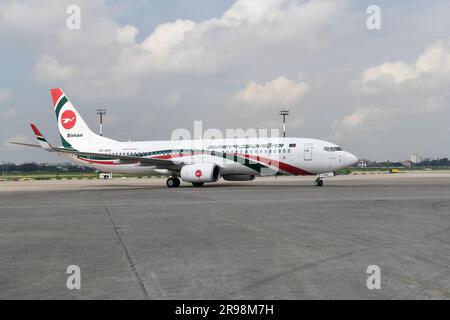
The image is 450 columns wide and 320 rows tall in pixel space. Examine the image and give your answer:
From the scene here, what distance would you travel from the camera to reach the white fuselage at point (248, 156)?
3122 cm

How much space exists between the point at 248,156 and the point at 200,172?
3.80 metres

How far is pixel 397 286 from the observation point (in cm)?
571

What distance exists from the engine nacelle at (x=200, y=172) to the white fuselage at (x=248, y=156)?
1367mm

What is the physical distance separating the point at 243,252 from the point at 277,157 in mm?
24344

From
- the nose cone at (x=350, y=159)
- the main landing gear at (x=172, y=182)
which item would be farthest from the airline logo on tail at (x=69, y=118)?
the nose cone at (x=350, y=159)

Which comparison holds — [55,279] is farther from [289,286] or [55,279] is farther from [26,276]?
[289,286]

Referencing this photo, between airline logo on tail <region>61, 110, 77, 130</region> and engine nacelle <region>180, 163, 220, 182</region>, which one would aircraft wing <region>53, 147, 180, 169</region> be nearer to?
engine nacelle <region>180, 163, 220, 182</region>

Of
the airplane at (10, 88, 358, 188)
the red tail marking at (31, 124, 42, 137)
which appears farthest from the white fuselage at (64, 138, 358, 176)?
the red tail marking at (31, 124, 42, 137)

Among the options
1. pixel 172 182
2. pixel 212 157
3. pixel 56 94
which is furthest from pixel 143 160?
pixel 56 94

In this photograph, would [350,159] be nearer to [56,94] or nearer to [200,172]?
[200,172]

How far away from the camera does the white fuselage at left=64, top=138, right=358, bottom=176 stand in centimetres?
3122

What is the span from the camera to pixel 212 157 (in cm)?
3400

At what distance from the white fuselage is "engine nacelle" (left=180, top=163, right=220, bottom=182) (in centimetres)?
137
